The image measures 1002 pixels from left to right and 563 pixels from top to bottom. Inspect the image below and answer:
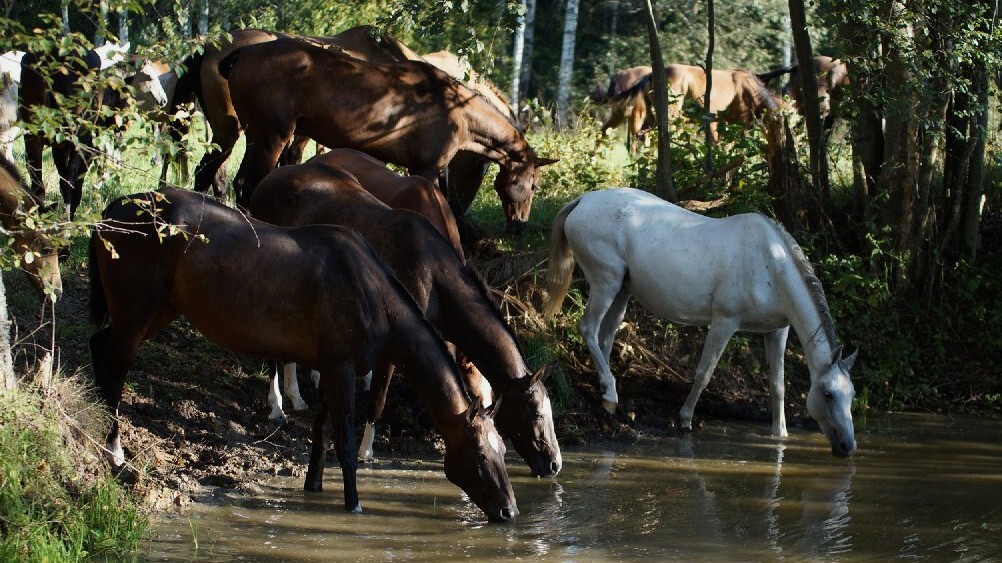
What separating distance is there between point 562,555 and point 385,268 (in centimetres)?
183

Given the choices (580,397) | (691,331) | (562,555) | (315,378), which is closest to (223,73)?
(315,378)

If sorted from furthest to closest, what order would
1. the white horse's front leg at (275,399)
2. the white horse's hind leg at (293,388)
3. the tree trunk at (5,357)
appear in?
the white horse's hind leg at (293,388) < the white horse's front leg at (275,399) < the tree trunk at (5,357)

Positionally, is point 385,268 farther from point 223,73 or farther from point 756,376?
point 756,376

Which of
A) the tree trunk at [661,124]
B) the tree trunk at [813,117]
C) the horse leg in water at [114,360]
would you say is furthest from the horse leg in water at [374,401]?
the tree trunk at [813,117]

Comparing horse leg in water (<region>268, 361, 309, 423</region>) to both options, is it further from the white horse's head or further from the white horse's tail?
the white horse's head

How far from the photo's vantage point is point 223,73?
977 centimetres

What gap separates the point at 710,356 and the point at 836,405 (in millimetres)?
1136

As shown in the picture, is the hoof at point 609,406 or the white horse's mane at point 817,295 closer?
the white horse's mane at point 817,295

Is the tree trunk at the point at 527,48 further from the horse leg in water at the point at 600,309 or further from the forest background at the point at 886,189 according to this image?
the horse leg in water at the point at 600,309

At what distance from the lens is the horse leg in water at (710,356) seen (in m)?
9.11

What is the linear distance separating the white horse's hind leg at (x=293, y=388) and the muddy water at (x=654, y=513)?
1004mm

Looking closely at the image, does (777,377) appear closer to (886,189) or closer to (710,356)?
(710,356)

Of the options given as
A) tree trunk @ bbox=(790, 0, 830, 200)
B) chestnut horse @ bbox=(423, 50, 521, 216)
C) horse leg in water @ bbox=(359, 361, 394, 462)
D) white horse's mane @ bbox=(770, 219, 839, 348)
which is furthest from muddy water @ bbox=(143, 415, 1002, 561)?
tree trunk @ bbox=(790, 0, 830, 200)

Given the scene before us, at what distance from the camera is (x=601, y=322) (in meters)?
9.57
